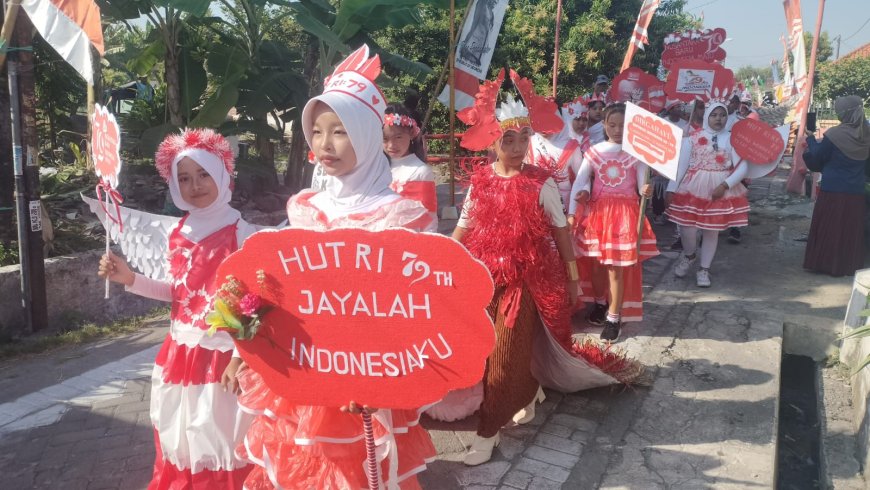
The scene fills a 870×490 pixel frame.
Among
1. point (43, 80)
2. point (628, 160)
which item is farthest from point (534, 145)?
point (43, 80)

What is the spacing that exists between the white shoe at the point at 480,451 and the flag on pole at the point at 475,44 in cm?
538

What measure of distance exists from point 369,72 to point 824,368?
469 cm

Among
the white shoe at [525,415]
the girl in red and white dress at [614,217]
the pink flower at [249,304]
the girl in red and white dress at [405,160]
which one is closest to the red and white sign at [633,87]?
→ the girl in red and white dress at [614,217]

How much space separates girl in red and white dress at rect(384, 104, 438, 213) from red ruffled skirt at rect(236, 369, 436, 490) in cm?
215

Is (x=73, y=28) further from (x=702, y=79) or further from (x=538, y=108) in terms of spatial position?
(x=702, y=79)

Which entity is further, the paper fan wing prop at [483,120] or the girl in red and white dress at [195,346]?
the paper fan wing prop at [483,120]

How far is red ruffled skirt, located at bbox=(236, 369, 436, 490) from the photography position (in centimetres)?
215

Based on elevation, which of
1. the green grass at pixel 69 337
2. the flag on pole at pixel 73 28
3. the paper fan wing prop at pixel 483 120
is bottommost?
the green grass at pixel 69 337

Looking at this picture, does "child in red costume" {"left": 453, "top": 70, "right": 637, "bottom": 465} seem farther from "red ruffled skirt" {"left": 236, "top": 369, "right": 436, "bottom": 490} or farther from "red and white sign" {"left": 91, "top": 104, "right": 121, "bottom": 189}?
"red and white sign" {"left": 91, "top": 104, "right": 121, "bottom": 189}

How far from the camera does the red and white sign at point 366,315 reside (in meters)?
1.78

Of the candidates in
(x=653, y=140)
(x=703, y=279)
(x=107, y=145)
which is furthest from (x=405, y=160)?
(x=703, y=279)

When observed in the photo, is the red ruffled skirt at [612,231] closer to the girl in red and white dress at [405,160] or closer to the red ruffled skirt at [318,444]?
the girl in red and white dress at [405,160]

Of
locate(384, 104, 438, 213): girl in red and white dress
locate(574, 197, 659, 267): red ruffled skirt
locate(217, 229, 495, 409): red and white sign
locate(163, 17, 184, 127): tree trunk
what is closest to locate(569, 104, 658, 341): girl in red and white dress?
locate(574, 197, 659, 267): red ruffled skirt

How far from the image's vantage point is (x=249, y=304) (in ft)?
6.10
